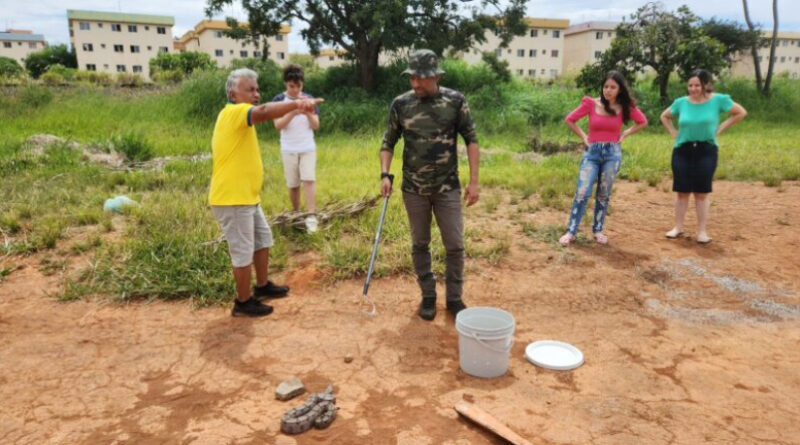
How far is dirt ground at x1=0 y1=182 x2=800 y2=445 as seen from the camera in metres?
2.61

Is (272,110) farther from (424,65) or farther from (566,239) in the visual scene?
(566,239)

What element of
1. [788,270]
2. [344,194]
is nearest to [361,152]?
[344,194]

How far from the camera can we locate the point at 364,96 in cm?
1539

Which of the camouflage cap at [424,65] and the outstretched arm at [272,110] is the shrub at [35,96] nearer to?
the outstretched arm at [272,110]

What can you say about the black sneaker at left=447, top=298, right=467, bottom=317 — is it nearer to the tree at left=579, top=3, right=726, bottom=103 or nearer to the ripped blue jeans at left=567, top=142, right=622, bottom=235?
the ripped blue jeans at left=567, top=142, right=622, bottom=235

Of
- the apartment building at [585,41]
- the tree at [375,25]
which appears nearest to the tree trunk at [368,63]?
the tree at [375,25]

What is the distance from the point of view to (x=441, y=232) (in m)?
3.71

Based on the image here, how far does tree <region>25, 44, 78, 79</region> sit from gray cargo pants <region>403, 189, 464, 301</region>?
127 feet

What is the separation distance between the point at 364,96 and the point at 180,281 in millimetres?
11922

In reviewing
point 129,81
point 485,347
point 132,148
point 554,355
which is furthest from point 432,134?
point 129,81

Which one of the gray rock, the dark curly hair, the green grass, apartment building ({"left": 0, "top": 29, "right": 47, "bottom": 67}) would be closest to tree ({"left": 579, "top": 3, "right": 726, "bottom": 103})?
the green grass

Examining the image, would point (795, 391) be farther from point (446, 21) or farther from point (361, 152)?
point (446, 21)

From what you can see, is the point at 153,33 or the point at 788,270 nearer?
the point at 788,270

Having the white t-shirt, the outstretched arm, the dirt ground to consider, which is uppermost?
the outstretched arm
